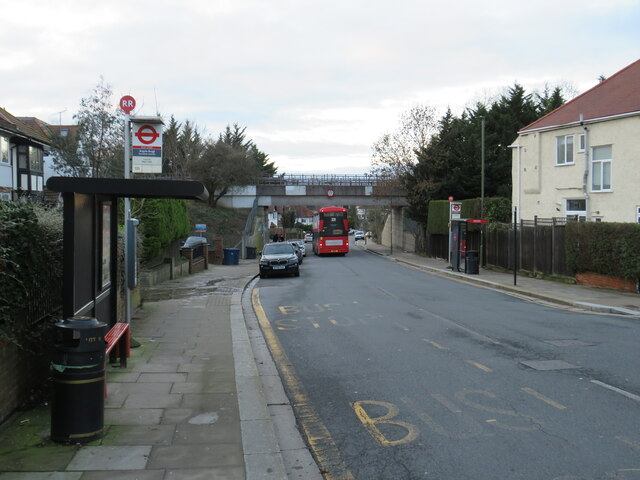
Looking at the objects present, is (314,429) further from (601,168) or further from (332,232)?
(332,232)

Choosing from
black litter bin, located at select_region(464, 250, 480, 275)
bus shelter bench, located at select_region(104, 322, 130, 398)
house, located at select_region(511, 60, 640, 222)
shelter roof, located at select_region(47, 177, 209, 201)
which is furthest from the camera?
black litter bin, located at select_region(464, 250, 480, 275)

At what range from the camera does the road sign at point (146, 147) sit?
9.95 metres

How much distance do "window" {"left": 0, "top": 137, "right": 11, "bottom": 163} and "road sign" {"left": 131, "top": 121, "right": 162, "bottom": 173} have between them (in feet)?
82.7

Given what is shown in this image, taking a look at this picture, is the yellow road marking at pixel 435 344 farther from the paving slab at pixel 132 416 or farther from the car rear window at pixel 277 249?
the car rear window at pixel 277 249

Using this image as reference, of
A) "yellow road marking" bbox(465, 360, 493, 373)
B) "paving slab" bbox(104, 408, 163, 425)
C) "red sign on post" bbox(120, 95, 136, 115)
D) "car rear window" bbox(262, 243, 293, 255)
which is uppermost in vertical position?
"red sign on post" bbox(120, 95, 136, 115)

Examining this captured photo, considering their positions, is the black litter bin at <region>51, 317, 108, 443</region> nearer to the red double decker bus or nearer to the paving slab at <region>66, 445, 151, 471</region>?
the paving slab at <region>66, 445, 151, 471</region>

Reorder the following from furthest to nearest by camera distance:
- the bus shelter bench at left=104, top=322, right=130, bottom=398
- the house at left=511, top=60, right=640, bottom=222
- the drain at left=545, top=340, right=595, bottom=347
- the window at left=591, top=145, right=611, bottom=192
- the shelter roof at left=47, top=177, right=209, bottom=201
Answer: the window at left=591, top=145, right=611, bottom=192 → the house at left=511, top=60, right=640, bottom=222 → the drain at left=545, top=340, right=595, bottom=347 → the bus shelter bench at left=104, top=322, right=130, bottom=398 → the shelter roof at left=47, top=177, right=209, bottom=201

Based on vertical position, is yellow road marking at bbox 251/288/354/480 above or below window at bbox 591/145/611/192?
below

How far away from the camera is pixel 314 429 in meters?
6.10

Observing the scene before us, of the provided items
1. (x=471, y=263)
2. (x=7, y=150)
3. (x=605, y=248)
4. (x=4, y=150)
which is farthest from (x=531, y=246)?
(x=7, y=150)

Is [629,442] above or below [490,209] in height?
below

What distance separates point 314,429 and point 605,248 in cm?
1673

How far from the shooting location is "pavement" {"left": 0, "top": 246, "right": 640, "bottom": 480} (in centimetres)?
486

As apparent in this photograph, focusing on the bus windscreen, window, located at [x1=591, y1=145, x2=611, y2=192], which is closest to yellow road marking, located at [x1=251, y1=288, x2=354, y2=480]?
window, located at [x1=591, y1=145, x2=611, y2=192]
